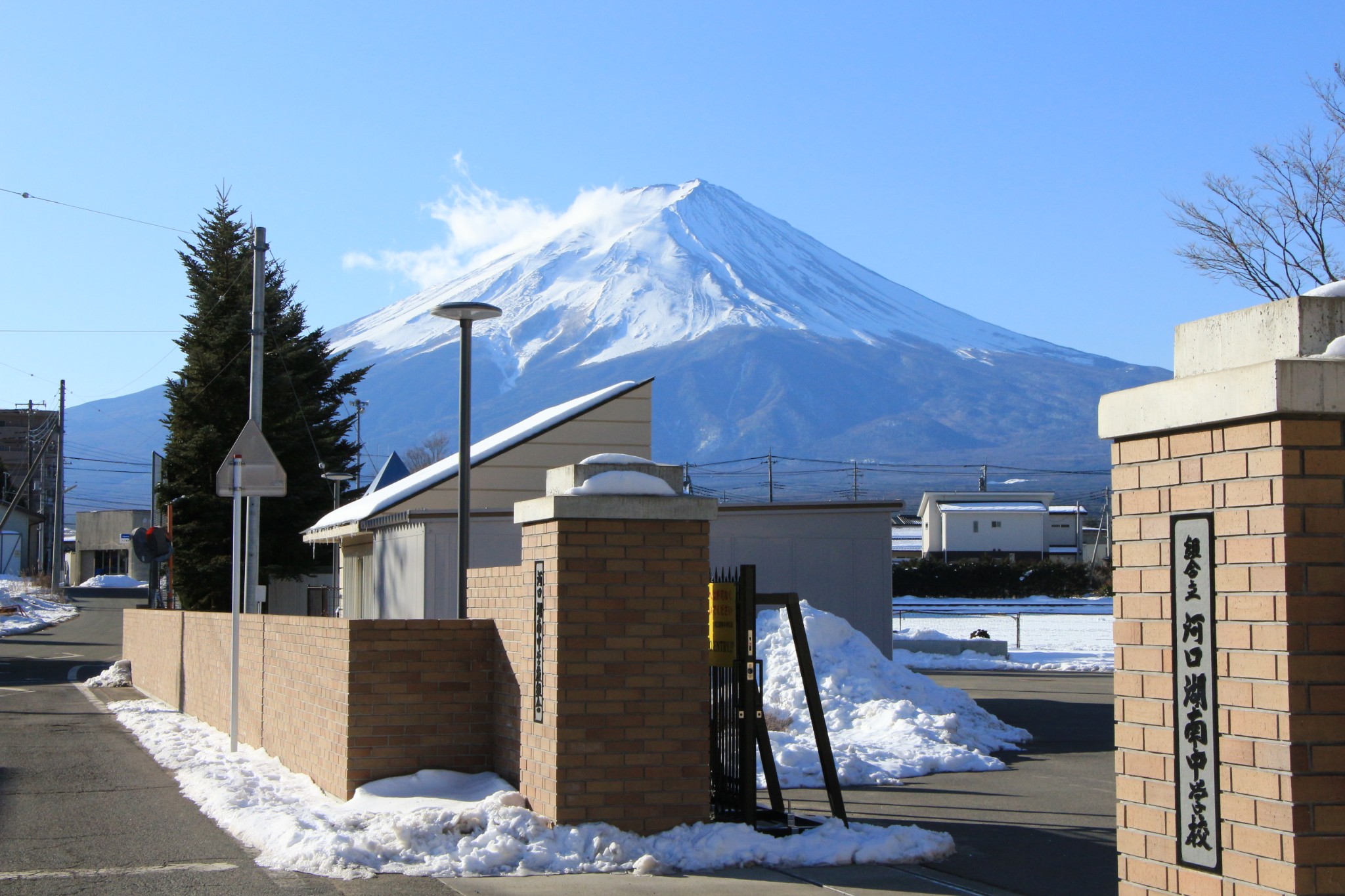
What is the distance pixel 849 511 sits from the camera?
58.7 ft

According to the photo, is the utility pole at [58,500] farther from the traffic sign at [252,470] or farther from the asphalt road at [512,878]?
the traffic sign at [252,470]

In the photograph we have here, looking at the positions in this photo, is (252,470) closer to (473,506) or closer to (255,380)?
(473,506)

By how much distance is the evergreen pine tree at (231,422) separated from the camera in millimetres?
34844

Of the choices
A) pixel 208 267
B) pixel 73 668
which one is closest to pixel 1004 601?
pixel 208 267

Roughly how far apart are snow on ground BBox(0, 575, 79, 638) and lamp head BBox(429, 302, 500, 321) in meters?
34.2

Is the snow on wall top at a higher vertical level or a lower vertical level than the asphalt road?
higher

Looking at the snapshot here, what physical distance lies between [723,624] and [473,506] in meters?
10.3

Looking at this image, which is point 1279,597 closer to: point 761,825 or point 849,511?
point 761,825

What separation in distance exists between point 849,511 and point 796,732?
5.25 meters

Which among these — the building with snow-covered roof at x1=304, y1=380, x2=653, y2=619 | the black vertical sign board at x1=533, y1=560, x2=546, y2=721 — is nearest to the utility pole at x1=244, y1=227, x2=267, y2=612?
the building with snow-covered roof at x1=304, y1=380, x2=653, y2=619

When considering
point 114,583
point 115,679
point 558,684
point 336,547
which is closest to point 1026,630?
point 336,547

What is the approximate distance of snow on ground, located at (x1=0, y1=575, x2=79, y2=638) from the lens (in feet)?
141

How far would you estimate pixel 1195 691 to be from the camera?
12.4 ft

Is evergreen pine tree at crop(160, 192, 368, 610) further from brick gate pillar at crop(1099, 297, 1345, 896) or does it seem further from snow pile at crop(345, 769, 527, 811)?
brick gate pillar at crop(1099, 297, 1345, 896)
